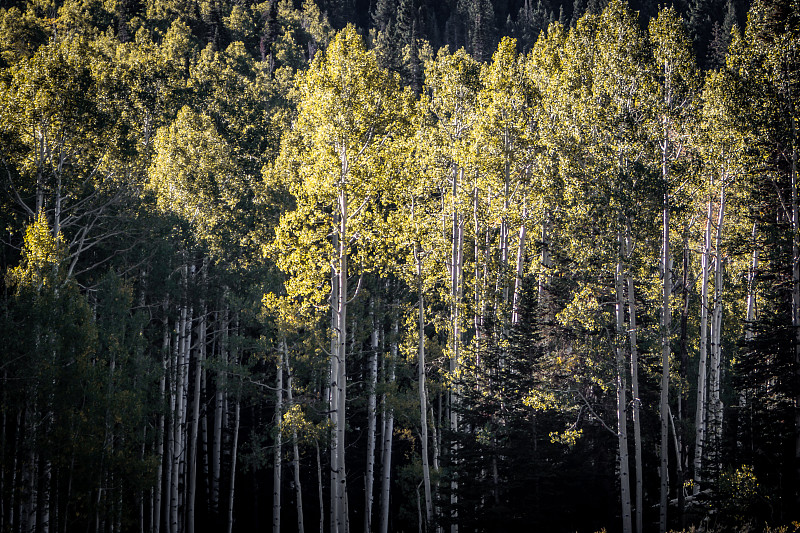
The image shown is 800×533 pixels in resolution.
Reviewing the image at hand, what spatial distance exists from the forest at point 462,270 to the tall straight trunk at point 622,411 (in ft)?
0.19

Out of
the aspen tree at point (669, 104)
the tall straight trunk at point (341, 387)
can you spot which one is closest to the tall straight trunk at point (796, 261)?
the aspen tree at point (669, 104)

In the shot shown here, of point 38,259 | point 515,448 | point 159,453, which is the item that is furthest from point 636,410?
point 38,259

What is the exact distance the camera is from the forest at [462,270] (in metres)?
14.5

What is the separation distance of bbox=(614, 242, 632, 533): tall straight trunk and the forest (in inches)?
2.3

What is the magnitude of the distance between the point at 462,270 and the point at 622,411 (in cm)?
587

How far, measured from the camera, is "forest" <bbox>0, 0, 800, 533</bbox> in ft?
47.5

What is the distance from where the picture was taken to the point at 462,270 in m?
17.3

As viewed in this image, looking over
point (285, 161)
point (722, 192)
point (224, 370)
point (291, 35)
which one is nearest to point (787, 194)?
point (722, 192)

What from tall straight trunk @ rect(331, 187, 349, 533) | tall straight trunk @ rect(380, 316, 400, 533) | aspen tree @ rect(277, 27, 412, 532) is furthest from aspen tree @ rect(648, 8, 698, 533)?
tall straight trunk @ rect(380, 316, 400, 533)

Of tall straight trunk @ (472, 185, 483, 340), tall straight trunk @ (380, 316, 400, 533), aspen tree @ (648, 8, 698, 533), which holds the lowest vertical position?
tall straight trunk @ (380, 316, 400, 533)

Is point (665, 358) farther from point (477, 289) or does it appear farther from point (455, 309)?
point (455, 309)

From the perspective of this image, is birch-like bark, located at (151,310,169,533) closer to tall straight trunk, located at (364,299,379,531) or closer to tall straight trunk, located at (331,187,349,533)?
tall straight trunk, located at (364,299,379,531)

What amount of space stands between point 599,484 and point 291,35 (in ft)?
196

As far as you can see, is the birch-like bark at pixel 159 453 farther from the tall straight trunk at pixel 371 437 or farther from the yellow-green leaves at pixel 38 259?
the tall straight trunk at pixel 371 437
